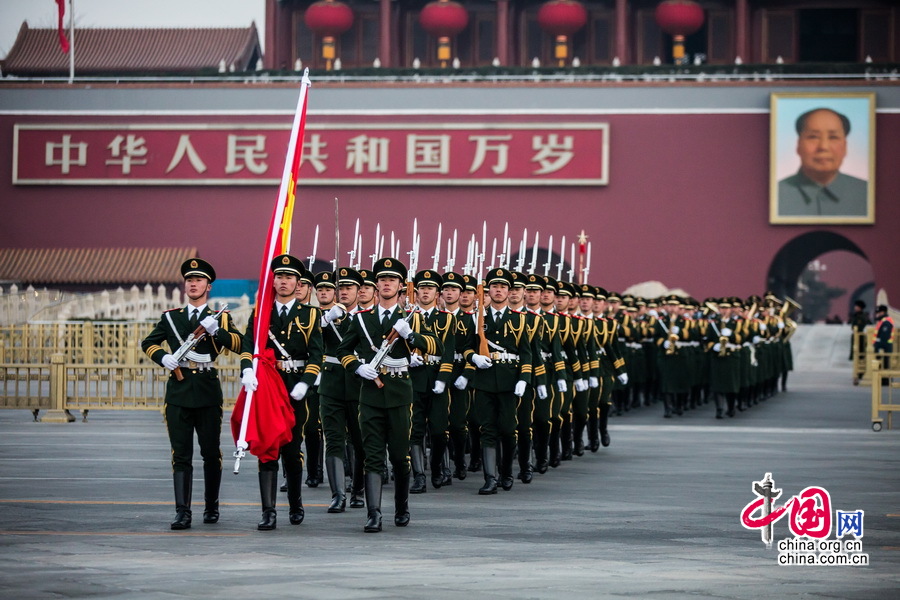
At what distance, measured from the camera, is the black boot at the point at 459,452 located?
37.5 feet

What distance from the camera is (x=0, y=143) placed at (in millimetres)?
34750

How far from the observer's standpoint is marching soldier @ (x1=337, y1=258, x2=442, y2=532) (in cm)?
863

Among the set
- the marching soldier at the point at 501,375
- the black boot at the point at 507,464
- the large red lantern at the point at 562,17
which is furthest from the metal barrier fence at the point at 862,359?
the black boot at the point at 507,464

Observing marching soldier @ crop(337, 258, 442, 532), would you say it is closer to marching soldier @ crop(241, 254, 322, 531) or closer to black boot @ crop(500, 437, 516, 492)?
marching soldier @ crop(241, 254, 322, 531)

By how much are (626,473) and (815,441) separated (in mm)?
3541

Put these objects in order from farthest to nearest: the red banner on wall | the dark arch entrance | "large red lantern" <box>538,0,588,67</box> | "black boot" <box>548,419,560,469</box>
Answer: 1. "large red lantern" <box>538,0,588,67</box>
2. the dark arch entrance
3. the red banner on wall
4. "black boot" <box>548,419,560,469</box>

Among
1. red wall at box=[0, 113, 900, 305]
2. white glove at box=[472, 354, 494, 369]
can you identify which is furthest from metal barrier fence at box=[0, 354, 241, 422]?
red wall at box=[0, 113, 900, 305]

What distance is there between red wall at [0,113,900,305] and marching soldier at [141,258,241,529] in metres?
24.0

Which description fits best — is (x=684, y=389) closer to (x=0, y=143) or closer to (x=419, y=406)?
(x=419, y=406)

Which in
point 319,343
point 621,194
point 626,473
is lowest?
point 626,473

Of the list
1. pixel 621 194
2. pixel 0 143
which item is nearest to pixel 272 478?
pixel 621 194

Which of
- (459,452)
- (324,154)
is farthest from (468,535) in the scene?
(324,154)

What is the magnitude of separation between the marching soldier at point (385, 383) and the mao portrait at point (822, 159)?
979 inches

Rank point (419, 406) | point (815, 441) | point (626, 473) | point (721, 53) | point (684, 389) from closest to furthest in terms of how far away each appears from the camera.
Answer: point (419, 406)
point (626, 473)
point (815, 441)
point (684, 389)
point (721, 53)
